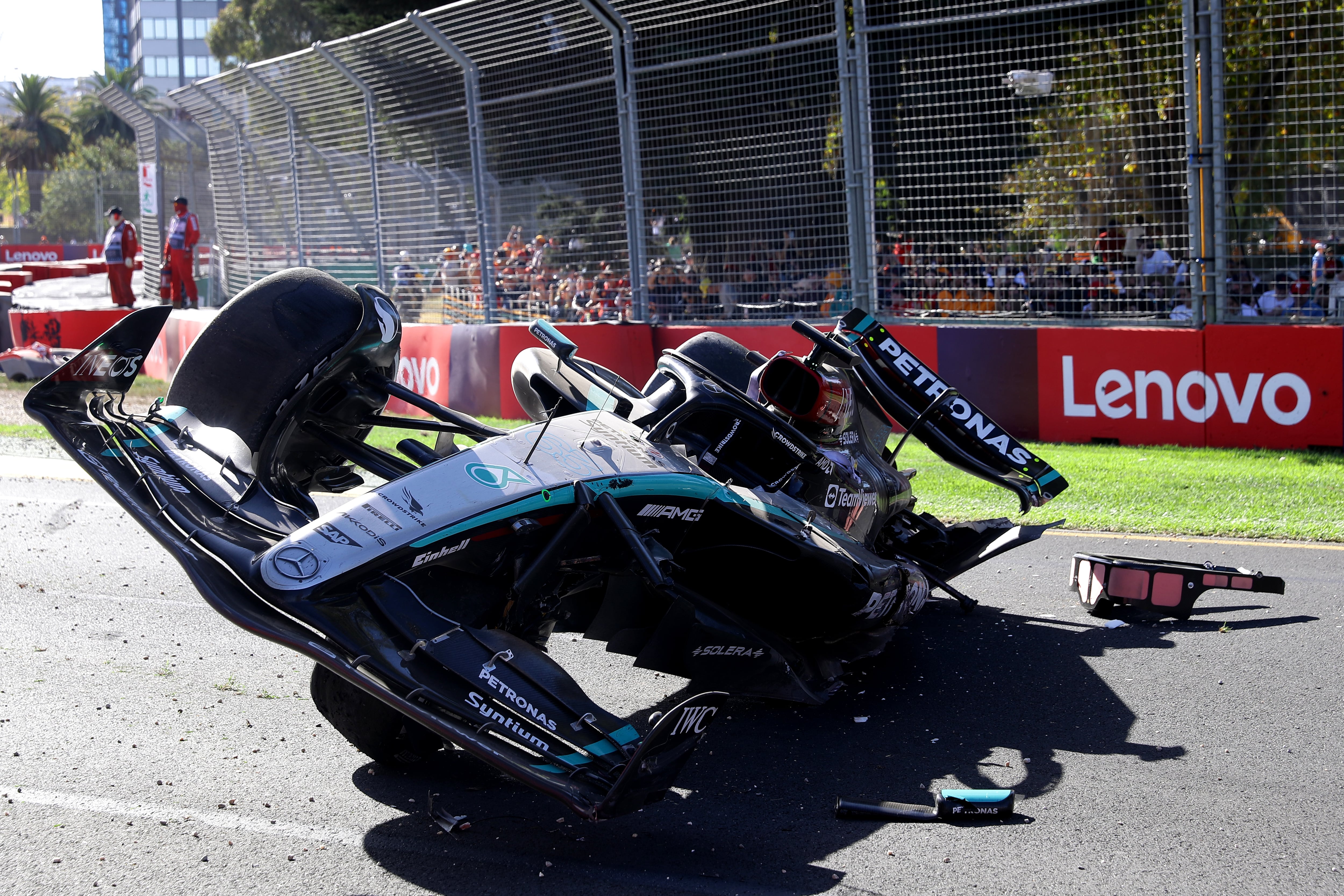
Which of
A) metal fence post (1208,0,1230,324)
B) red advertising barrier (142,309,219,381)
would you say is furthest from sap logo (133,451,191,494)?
red advertising barrier (142,309,219,381)

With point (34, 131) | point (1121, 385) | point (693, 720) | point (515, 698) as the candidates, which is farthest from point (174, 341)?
point (34, 131)

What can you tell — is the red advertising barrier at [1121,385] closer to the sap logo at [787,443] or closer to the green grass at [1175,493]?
the green grass at [1175,493]

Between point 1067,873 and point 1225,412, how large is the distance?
725 cm

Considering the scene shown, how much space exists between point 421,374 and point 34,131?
80.3 metres

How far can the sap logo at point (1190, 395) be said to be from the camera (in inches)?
367

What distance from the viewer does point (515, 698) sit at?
3.31 meters

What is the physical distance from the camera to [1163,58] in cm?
974

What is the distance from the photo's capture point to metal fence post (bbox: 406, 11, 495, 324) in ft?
41.7

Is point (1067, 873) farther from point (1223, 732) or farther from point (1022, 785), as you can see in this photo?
point (1223, 732)

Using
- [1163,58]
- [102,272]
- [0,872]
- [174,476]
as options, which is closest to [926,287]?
[1163,58]

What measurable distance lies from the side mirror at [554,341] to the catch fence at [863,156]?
636cm

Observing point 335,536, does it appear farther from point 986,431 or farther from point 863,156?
point 863,156

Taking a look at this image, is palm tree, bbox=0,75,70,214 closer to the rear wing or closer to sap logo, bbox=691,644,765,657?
the rear wing

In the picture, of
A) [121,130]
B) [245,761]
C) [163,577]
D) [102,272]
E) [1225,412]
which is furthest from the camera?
[121,130]
